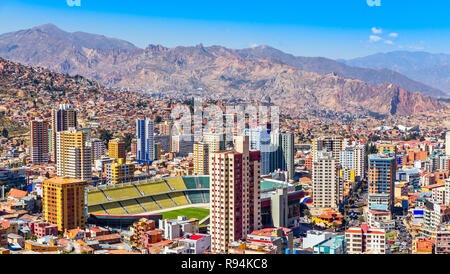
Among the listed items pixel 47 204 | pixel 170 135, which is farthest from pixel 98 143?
pixel 47 204

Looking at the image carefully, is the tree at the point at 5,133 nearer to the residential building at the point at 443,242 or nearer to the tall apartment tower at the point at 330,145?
the tall apartment tower at the point at 330,145

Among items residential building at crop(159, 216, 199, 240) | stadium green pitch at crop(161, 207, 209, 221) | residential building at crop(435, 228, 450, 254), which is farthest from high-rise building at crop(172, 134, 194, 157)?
residential building at crop(435, 228, 450, 254)

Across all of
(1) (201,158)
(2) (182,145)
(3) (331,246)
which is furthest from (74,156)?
(3) (331,246)

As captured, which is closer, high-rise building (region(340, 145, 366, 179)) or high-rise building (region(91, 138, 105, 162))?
high-rise building (region(340, 145, 366, 179))

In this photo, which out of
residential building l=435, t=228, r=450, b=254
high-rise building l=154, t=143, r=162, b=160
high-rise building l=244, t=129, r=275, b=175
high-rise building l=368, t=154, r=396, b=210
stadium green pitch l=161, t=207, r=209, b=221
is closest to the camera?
residential building l=435, t=228, r=450, b=254

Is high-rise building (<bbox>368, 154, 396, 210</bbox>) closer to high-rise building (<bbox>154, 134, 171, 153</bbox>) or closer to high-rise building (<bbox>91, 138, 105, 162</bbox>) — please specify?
high-rise building (<bbox>91, 138, 105, 162</bbox>)

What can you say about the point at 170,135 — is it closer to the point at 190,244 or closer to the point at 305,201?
the point at 305,201
